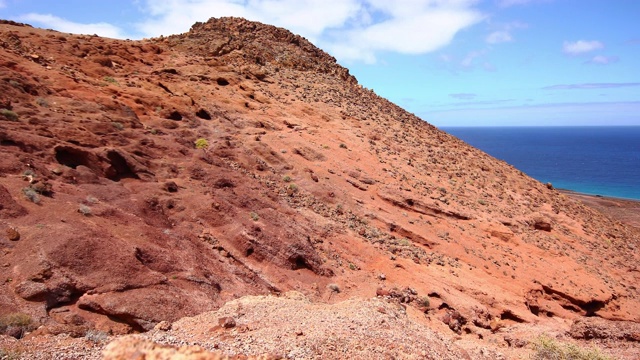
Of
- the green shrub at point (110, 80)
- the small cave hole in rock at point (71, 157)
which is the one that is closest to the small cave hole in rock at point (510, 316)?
the small cave hole in rock at point (71, 157)

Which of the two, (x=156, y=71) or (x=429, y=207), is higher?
(x=156, y=71)

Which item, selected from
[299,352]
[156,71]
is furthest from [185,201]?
[156,71]

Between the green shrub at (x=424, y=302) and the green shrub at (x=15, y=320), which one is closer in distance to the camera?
the green shrub at (x=15, y=320)

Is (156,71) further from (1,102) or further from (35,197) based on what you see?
(35,197)

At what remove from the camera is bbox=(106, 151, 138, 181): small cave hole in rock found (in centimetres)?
1206

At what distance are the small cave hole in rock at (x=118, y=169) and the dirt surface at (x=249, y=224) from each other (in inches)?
2.5

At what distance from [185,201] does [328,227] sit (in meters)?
5.22

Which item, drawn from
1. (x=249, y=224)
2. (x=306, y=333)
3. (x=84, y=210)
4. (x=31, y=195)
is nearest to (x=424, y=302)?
(x=249, y=224)

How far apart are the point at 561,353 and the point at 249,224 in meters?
8.67

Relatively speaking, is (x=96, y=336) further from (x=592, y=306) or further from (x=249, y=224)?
(x=592, y=306)

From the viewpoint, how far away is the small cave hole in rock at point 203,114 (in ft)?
64.5

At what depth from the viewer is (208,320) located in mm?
8289

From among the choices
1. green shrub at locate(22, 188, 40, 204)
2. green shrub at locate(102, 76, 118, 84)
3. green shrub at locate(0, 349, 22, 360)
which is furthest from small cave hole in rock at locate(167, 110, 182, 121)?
green shrub at locate(0, 349, 22, 360)

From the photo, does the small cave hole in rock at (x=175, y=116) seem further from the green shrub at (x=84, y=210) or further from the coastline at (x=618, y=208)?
the coastline at (x=618, y=208)
